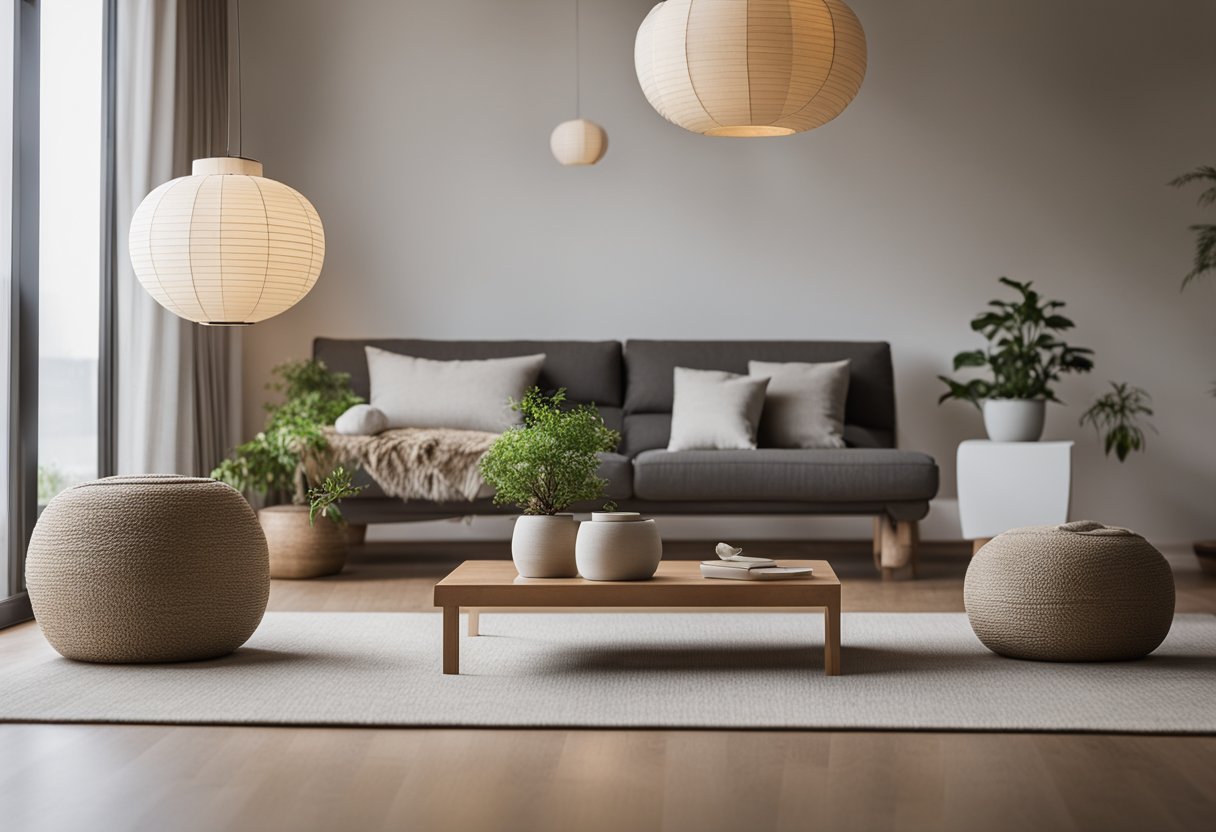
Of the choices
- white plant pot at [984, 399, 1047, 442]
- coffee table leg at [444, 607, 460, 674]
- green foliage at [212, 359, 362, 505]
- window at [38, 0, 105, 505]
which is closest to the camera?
coffee table leg at [444, 607, 460, 674]

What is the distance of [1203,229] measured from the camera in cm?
547

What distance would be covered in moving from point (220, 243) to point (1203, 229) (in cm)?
425

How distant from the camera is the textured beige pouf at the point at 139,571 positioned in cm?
285

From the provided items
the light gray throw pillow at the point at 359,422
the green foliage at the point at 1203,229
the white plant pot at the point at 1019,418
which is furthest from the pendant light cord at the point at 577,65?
the green foliage at the point at 1203,229

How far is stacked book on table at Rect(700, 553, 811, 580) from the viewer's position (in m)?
2.87

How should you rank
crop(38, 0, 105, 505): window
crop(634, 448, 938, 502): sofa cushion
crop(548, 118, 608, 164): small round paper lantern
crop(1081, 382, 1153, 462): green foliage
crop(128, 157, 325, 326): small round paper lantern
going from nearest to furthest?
crop(128, 157, 325, 326): small round paper lantern, crop(38, 0, 105, 505): window, crop(634, 448, 938, 502): sofa cushion, crop(548, 118, 608, 164): small round paper lantern, crop(1081, 382, 1153, 462): green foliage

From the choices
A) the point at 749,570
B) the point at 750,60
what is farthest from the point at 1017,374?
the point at 750,60

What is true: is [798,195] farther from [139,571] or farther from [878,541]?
[139,571]

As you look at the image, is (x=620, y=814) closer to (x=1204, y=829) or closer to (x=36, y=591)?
(x=1204, y=829)

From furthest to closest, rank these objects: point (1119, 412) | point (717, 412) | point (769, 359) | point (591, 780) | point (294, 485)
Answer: point (1119, 412) → point (769, 359) → point (717, 412) → point (294, 485) → point (591, 780)

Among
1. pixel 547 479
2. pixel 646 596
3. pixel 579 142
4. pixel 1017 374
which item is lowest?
pixel 646 596

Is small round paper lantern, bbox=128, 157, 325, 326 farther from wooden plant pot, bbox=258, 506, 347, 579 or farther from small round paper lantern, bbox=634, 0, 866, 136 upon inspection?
wooden plant pot, bbox=258, 506, 347, 579

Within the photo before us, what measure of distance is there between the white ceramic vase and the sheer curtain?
225 cm

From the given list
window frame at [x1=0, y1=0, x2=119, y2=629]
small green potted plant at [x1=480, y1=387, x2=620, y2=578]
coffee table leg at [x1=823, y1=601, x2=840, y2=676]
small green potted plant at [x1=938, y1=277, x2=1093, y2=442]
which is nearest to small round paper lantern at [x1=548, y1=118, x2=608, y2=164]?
small green potted plant at [x1=938, y1=277, x2=1093, y2=442]
